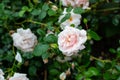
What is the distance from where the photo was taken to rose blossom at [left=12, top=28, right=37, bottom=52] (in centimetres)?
201

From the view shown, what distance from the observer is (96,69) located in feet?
6.31

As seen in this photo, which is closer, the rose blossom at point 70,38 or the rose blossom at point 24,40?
the rose blossom at point 70,38

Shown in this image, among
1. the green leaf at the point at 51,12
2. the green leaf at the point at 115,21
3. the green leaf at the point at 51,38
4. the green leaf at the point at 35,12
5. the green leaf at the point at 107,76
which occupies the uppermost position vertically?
the green leaf at the point at 51,12

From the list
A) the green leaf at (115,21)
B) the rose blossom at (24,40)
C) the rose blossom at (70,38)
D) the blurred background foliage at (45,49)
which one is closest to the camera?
the rose blossom at (70,38)

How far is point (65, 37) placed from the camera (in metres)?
1.73

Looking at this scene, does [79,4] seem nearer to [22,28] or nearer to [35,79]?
[22,28]

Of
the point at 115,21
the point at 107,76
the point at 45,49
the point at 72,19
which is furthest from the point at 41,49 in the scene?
the point at 115,21

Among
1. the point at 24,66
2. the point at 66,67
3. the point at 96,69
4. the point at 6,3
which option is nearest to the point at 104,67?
the point at 96,69

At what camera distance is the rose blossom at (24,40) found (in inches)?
79.0

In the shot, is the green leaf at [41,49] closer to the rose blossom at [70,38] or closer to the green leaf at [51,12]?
the rose blossom at [70,38]

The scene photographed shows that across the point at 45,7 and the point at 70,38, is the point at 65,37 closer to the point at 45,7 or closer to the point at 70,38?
the point at 70,38

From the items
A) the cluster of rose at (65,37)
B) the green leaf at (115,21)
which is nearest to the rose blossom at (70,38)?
the cluster of rose at (65,37)

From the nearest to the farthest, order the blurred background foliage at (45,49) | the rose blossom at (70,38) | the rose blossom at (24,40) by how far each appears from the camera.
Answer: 1. the rose blossom at (70,38)
2. the blurred background foliage at (45,49)
3. the rose blossom at (24,40)

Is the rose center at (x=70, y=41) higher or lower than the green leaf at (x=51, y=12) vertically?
lower
